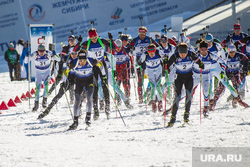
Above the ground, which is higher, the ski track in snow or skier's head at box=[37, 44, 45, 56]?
skier's head at box=[37, 44, 45, 56]

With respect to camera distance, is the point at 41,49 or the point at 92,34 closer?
the point at 92,34

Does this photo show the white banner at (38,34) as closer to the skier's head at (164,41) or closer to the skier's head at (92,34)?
the skier's head at (164,41)

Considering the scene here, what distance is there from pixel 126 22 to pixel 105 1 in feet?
5.28

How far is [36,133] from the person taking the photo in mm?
8344

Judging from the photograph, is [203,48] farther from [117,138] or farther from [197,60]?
[117,138]

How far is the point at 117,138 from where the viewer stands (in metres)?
7.57

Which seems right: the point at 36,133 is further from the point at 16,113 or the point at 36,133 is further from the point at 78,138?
the point at 16,113

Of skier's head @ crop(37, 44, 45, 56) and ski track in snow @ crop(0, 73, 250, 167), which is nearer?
ski track in snow @ crop(0, 73, 250, 167)

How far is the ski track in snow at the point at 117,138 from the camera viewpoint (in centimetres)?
607

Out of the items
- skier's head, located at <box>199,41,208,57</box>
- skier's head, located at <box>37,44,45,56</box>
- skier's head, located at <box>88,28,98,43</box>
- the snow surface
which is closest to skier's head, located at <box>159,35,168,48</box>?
the snow surface

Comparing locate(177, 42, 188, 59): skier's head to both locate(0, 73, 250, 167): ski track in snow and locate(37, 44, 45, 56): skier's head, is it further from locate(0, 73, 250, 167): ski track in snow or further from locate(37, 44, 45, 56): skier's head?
locate(37, 44, 45, 56): skier's head

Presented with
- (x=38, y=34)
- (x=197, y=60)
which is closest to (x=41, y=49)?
(x=197, y=60)

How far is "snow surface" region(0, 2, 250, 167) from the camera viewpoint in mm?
6059

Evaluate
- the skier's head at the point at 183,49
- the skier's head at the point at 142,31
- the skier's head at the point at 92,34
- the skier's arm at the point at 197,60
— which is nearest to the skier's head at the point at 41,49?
the skier's head at the point at 92,34
